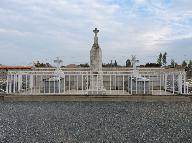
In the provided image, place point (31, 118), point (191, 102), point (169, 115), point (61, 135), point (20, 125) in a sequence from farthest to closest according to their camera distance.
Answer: point (191, 102)
point (169, 115)
point (31, 118)
point (20, 125)
point (61, 135)

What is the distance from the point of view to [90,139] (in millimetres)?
5758

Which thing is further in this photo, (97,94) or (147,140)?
(97,94)

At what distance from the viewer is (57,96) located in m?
13.4

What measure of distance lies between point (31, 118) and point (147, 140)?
367cm

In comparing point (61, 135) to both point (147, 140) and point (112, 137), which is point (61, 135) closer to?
point (112, 137)

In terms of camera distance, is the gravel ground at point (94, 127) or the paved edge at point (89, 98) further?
the paved edge at point (89, 98)

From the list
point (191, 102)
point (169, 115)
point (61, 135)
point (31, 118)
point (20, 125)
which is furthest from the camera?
point (191, 102)

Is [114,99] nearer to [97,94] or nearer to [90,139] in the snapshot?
[97,94]

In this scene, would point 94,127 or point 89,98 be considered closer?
point 94,127

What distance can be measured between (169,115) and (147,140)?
374 centimetres

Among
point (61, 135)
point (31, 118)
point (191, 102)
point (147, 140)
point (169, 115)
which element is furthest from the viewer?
point (191, 102)

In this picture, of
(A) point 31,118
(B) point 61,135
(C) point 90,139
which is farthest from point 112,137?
(A) point 31,118

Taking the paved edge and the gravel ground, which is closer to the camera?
the gravel ground

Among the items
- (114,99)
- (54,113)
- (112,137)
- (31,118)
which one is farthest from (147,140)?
(114,99)
